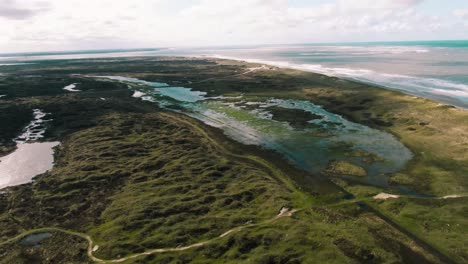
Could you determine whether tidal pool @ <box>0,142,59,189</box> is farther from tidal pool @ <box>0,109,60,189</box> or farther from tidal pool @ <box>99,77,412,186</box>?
tidal pool @ <box>99,77,412,186</box>

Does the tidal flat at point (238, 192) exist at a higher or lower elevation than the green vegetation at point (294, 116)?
lower

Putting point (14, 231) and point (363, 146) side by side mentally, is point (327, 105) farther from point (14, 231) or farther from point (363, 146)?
point (14, 231)

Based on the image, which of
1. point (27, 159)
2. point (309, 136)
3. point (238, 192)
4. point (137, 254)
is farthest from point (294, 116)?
point (27, 159)

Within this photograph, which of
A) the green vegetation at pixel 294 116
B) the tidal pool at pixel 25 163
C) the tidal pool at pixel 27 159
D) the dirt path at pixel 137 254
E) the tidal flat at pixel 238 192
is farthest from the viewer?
the green vegetation at pixel 294 116

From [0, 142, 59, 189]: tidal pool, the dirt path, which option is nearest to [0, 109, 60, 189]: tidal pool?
[0, 142, 59, 189]: tidal pool

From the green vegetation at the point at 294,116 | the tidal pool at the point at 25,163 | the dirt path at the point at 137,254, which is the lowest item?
the dirt path at the point at 137,254

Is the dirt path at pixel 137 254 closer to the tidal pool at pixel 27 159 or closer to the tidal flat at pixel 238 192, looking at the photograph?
the tidal flat at pixel 238 192

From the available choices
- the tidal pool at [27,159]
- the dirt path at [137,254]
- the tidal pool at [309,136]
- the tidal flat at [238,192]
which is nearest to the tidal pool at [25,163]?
the tidal pool at [27,159]
